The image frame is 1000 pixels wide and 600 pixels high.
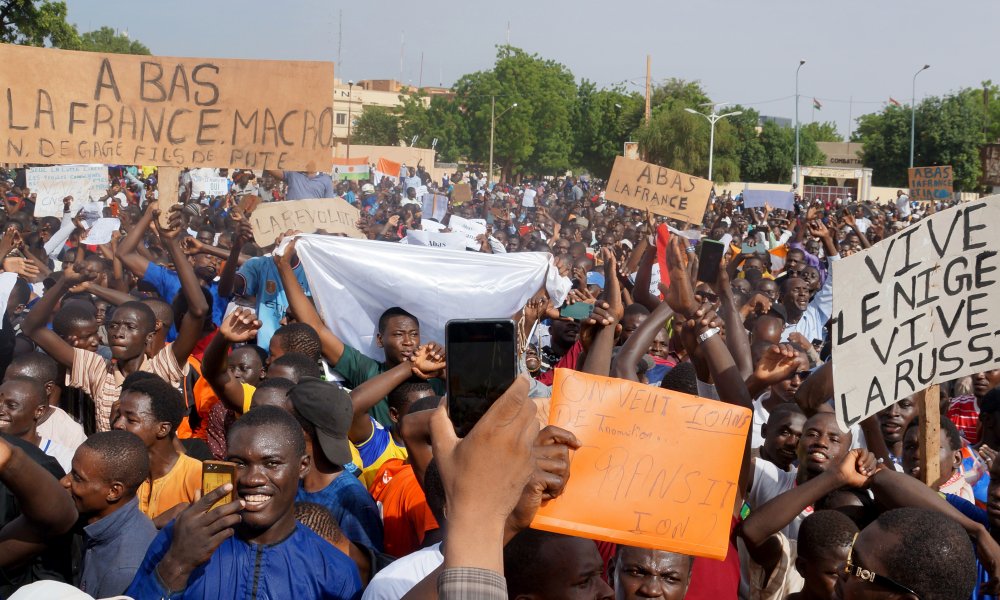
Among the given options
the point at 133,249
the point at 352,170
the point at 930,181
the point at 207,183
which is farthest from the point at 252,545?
the point at 352,170

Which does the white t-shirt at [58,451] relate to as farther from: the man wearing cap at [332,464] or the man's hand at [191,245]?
the man's hand at [191,245]

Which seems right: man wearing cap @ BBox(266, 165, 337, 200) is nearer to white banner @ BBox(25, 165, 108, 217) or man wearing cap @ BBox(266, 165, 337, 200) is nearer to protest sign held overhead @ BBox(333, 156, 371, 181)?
white banner @ BBox(25, 165, 108, 217)

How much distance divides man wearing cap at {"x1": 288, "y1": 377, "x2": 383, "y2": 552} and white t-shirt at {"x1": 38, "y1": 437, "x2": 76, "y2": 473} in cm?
122

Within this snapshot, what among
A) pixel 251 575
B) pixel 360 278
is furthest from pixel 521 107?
pixel 251 575

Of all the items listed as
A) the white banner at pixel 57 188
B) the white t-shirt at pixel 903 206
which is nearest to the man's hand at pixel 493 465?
the white banner at pixel 57 188

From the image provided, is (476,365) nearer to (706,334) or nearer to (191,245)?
(706,334)

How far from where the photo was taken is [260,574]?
303cm

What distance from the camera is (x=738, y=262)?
1146 cm

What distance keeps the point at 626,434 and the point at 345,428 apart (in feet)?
5.25

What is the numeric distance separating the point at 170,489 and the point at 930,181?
19696 mm

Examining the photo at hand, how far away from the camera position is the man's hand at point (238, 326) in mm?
4543

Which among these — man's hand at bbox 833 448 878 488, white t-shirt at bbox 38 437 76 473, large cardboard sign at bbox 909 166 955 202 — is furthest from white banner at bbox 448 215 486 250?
large cardboard sign at bbox 909 166 955 202

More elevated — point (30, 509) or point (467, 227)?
point (467, 227)

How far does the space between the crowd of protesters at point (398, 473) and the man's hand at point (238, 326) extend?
1 cm
